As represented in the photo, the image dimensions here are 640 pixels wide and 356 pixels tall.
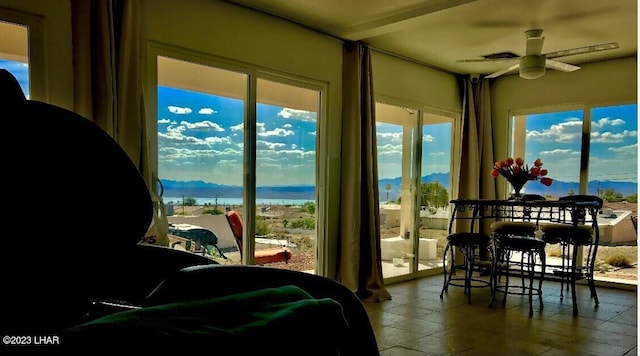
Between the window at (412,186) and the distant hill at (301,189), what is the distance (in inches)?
0.9

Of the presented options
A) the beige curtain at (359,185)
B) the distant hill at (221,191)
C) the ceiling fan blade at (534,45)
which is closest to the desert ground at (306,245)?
the distant hill at (221,191)

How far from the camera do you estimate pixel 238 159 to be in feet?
12.4

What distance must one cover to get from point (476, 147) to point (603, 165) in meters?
1.37

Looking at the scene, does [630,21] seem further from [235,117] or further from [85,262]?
[85,262]

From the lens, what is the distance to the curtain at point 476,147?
228 inches

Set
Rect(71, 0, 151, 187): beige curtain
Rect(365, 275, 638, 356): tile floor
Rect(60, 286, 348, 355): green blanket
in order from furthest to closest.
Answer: Rect(365, 275, 638, 356): tile floor, Rect(71, 0, 151, 187): beige curtain, Rect(60, 286, 348, 355): green blanket

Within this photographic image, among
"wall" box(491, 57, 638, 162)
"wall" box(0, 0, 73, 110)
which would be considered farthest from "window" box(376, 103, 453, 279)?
"wall" box(0, 0, 73, 110)

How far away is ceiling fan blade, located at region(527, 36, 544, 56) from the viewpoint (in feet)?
13.3

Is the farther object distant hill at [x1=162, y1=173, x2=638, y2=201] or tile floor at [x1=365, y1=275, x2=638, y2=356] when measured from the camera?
distant hill at [x1=162, y1=173, x2=638, y2=201]

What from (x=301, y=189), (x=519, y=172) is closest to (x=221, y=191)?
(x=301, y=189)

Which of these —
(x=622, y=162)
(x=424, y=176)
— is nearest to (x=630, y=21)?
(x=622, y=162)

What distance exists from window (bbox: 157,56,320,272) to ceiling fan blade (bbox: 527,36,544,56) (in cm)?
189

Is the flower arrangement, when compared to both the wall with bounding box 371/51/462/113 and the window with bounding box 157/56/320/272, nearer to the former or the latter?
the wall with bounding box 371/51/462/113

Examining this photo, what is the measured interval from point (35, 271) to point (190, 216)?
2449 millimetres
